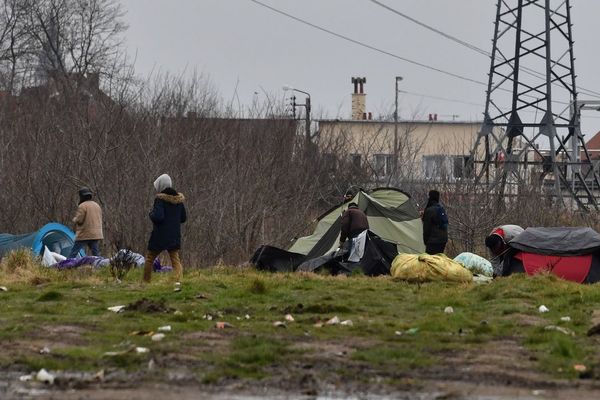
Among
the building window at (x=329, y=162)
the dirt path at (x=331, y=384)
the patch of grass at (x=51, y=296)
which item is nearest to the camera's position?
the dirt path at (x=331, y=384)

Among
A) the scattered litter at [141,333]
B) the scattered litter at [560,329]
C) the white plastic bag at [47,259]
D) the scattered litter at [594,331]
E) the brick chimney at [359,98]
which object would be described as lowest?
the white plastic bag at [47,259]

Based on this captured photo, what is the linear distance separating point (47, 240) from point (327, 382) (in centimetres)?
1464

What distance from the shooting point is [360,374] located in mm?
8992

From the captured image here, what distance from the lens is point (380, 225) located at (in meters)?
22.2

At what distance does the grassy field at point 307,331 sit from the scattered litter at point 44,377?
34 cm

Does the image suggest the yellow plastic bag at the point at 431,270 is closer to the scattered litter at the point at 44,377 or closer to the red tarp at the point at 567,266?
the red tarp at the point at 567,266

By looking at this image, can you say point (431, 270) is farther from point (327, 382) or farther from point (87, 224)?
point (327, 382)

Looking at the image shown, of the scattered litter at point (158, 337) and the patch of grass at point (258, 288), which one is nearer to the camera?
the scattered litter at point (158, 337)

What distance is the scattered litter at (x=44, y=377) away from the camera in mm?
8719

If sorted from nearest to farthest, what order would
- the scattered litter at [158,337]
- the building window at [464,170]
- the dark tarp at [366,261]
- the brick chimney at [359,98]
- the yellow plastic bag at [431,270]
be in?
the scattered litter at [158,337] → the yellow plastic bag at [431,270] → the dark tarp at [366,261] → the building window at [464,170] → the brick chimney at [359,98]

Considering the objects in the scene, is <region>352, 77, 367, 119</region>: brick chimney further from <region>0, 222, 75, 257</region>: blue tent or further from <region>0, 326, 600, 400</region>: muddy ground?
<region>0, 326, 600, 400</region>: muddy ground

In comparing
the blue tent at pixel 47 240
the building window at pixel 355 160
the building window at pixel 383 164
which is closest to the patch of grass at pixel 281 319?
the blue tent at pixel 47 240

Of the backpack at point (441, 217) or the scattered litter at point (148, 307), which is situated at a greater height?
the backpack at point (441, 217)

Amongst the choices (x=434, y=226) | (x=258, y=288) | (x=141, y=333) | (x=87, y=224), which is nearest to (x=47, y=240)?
(x=87, y=224)
